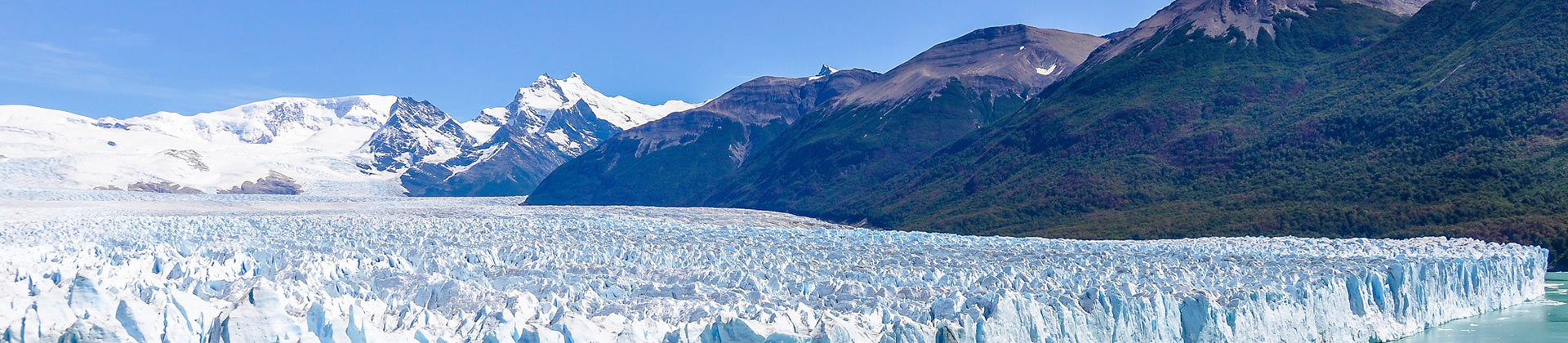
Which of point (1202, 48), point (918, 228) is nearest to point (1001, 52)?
point (1202, 48)

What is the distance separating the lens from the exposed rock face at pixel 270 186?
166 meters

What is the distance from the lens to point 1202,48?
377 ft

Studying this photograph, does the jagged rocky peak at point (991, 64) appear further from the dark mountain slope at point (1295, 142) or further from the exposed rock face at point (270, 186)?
the exposed rock face at point (270, 186)

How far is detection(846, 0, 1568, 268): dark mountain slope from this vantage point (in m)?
69.3

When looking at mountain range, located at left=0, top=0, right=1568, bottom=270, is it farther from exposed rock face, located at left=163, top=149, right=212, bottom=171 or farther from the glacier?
the glacier

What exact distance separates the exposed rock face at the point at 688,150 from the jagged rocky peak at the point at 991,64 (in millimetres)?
14138

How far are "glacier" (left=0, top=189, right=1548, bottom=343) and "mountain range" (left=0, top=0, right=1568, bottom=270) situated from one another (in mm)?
13659

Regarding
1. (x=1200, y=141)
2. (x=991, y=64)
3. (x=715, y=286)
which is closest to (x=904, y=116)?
(x=991, y=64)

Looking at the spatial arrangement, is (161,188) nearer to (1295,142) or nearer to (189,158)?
(189,158)

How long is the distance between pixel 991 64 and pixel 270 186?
99179 millimetres

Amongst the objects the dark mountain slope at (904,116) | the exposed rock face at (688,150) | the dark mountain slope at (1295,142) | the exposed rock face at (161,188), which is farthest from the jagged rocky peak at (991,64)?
the exposed rock face at (161,188)

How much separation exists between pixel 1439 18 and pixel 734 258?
77629 millimetres

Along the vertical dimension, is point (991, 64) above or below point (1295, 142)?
above

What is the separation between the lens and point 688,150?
582 feet
